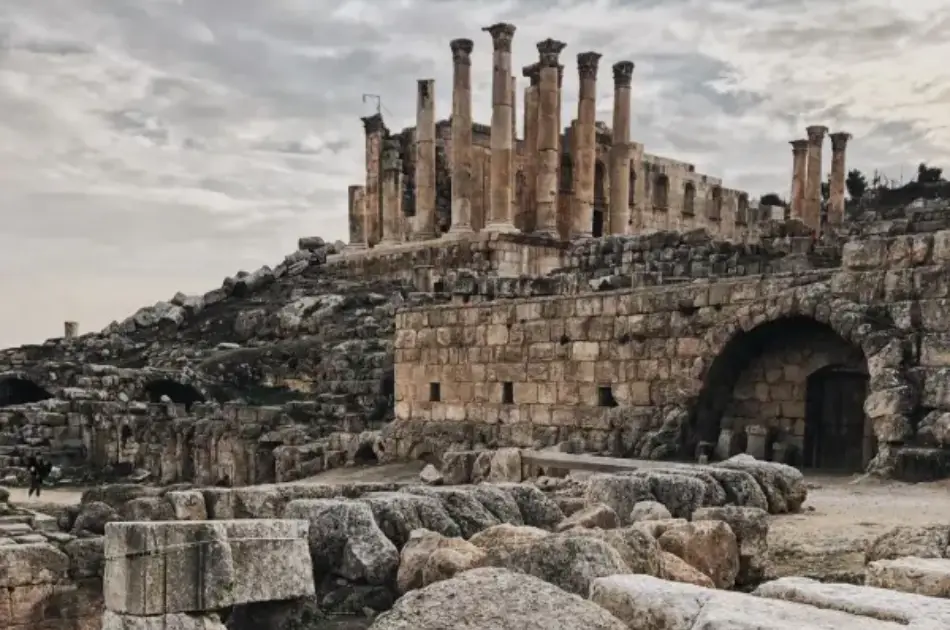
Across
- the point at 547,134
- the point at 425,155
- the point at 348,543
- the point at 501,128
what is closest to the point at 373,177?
the point at 425,155

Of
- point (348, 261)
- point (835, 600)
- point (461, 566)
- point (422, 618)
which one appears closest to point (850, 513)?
point (461, 566)

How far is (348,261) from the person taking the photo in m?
39.1

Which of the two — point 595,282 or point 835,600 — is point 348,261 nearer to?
point 595,282

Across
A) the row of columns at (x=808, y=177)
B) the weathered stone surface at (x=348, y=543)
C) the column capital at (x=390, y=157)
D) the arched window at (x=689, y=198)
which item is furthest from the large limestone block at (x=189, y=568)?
the arched window at (x=689, y=198)

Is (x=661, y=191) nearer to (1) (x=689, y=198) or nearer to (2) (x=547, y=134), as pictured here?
(1) (x=689, y=198)

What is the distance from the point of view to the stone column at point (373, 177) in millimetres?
42344

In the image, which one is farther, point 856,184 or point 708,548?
point 856,184

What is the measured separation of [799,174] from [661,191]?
12.9 meters

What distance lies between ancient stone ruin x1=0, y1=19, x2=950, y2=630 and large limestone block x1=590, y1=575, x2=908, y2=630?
0.02 m

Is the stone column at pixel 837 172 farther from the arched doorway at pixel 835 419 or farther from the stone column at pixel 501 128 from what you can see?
the arched doorway at pixel 835 419

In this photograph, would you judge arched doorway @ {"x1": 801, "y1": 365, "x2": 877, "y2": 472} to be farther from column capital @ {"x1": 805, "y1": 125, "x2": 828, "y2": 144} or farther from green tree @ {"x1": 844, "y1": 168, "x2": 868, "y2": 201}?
green tree @ {"x1": 844, "y1": 168, "x2": 868, "y2": 201}

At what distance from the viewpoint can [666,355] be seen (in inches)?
593

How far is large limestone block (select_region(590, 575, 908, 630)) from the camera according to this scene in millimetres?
3961

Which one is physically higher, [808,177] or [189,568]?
[808,177]
